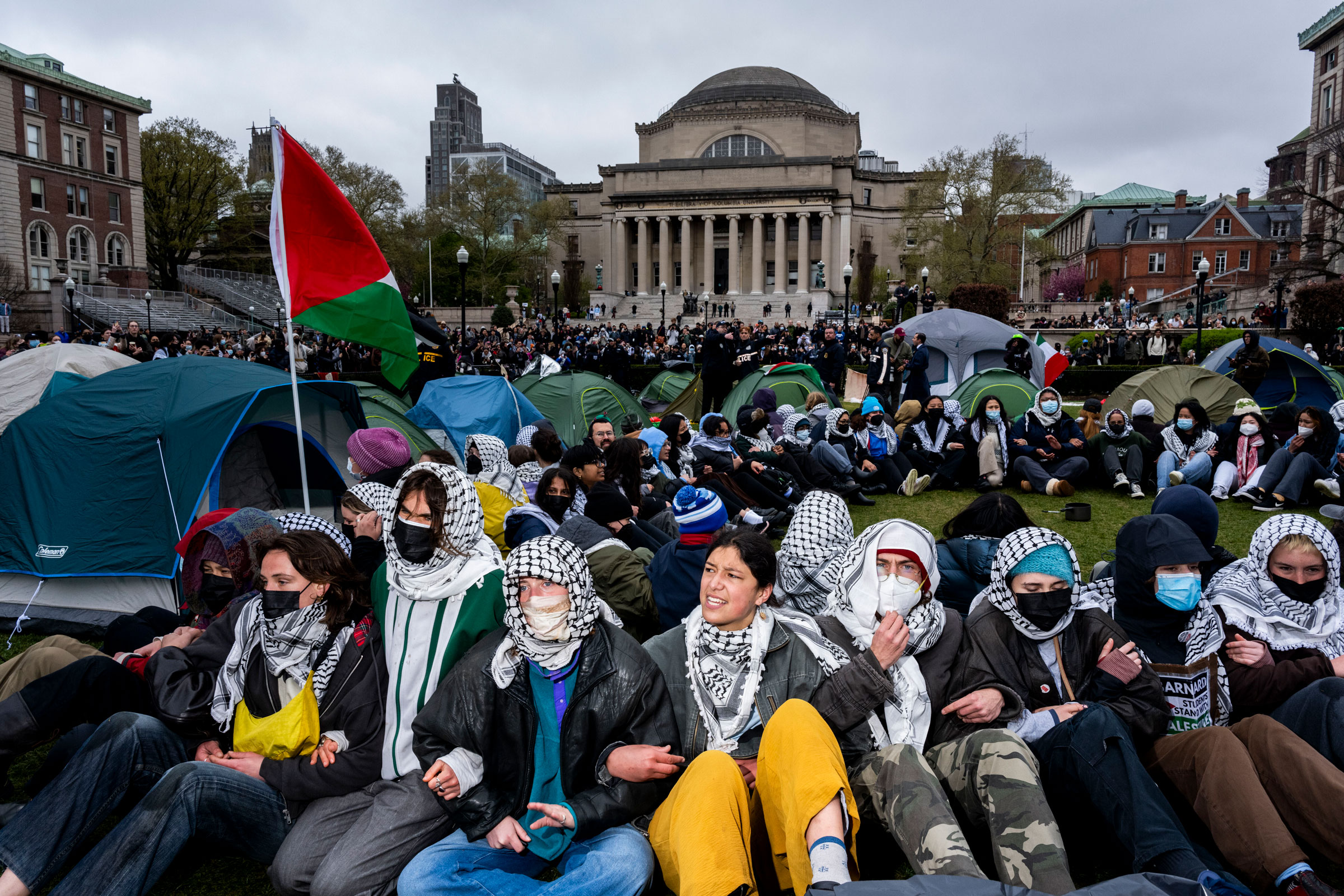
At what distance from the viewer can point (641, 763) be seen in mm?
2854

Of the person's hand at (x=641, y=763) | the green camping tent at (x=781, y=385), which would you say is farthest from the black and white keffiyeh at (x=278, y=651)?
the green camping tent at (x=781, y=385)

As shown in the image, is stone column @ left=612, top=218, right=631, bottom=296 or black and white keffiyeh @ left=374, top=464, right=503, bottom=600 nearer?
black and white keffiyeh @ left=374, top=464, right=503, bottom=600

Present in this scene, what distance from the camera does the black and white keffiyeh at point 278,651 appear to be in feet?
10.8

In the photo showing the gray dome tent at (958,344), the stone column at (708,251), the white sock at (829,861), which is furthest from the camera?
the stone column at (708,251)

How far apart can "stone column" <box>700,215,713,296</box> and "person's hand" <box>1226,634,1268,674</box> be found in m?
61.8

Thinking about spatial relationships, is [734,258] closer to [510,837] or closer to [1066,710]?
[1066,710]

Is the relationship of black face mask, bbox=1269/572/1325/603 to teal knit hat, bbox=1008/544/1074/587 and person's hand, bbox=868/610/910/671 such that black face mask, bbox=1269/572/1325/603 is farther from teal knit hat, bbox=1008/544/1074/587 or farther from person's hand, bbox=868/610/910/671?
person's hand, bbox=868/610/910/671

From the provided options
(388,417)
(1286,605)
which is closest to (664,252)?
(388,417)

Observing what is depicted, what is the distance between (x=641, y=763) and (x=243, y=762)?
153 centimetres

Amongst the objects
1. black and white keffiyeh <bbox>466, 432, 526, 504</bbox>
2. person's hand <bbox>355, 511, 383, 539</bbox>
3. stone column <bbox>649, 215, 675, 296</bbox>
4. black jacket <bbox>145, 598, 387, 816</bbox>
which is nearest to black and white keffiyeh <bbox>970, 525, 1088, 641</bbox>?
black jacket <bbox>145, 598, 387, 816</bbox>

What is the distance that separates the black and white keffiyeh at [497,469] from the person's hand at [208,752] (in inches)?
116

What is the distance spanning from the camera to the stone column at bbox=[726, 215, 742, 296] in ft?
214

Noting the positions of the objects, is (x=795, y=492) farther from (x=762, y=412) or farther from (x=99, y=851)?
(x=99, y=851)

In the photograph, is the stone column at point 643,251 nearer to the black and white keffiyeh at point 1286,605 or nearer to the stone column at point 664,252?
the stone column at point 664,252
